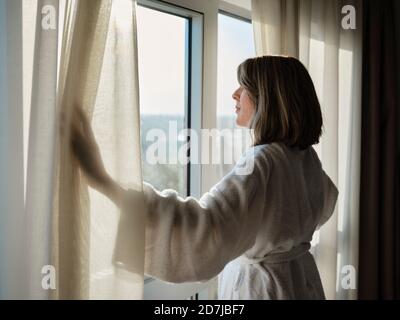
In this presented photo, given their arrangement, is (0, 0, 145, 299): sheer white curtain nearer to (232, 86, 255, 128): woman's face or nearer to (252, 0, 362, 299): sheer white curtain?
(232, 86, 255, 128): woman's face

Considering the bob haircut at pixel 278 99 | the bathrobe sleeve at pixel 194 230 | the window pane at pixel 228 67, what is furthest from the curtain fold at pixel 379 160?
the bathrobe sleeve at pixel 194 230

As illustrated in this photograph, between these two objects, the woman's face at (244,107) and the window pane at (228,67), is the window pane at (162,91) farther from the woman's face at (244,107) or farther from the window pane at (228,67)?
the woman's face at (244,107)

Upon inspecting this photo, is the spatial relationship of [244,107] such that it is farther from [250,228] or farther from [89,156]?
[89,156]

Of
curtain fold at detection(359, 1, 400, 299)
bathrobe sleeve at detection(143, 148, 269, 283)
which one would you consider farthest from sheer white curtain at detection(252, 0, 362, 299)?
bathrobe sleeve at detection(143, 148, 269, 283)

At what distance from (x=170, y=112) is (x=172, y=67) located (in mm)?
158

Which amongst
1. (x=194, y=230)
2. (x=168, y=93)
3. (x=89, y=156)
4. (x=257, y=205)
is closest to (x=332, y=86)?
(x=168, y=93)

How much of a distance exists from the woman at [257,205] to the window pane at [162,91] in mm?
338

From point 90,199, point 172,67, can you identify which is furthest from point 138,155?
point 172,67

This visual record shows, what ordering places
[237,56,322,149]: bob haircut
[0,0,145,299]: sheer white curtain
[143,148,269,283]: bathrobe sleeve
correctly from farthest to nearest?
1. [237,56,322,149]: bob haircut
2. [143,148,269,283]: bathrobe sleeve
3. [0,0,145,299]: sheer white curtain

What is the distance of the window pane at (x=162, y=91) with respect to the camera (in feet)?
4.79

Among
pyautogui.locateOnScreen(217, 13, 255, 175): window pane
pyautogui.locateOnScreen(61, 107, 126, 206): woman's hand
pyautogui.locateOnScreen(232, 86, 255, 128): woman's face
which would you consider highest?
pyautogui.locateOnScreen(217, 13, 255, 175): window pane

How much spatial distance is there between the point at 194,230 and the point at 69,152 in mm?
335

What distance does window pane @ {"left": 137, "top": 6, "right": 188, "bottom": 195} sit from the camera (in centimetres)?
146
